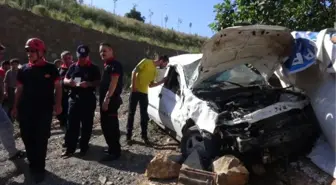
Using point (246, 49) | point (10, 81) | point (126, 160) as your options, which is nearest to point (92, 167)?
point (126, 160)

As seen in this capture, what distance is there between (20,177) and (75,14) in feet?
58.3

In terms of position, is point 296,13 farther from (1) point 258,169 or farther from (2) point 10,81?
(2) point 10,81

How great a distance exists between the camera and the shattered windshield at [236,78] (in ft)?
20.1

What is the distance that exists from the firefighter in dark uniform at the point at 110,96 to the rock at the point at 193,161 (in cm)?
132

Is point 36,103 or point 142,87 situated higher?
point 142,87

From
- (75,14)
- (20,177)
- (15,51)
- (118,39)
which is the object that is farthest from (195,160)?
(75,14)

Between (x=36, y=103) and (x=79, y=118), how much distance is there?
969mm

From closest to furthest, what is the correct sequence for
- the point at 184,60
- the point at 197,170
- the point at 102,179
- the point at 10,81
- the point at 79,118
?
the point at 197,170 < the point at 102,179 < the point at 79,118 < the point at 184,60 < the point at 10,81

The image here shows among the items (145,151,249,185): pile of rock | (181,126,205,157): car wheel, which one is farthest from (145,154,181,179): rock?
(181,126,205,157): car wheel

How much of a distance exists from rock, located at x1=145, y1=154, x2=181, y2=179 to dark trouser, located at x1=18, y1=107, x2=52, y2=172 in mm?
1432

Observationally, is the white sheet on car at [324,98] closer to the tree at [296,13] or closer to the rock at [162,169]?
the rock at [162,169]

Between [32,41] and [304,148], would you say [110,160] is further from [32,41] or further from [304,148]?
[304,148]

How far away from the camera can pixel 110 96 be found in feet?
18.8

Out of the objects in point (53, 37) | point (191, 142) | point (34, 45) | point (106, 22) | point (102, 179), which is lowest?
point (102, 179)
